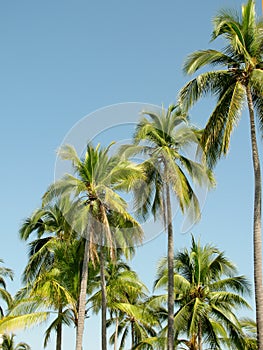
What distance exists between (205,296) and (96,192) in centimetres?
834

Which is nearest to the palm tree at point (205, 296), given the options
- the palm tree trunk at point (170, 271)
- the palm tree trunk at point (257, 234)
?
the palm tree trunk at point (170, 271)

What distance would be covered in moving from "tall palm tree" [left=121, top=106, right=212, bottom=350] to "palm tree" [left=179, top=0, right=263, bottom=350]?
5.37 meters

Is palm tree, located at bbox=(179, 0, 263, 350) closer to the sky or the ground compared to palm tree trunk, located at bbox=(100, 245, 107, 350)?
closer to the sky

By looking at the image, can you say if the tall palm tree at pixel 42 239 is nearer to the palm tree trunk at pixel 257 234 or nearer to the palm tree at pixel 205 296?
the palm tree at pixel 205 296

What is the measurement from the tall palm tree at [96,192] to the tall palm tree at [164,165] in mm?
815

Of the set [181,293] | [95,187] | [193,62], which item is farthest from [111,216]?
[193,62]

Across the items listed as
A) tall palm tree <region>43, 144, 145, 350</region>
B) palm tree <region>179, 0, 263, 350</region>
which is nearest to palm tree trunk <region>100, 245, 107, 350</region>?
tall palm tree <region>43, 144, 145, 350</region>

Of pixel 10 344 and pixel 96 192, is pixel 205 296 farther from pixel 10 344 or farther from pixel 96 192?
pixel 10 344

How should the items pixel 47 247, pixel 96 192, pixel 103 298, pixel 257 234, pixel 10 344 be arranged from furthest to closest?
pixel 10 344, pixel 47 247, pixel 103 298, pixel 96 192, pixel 257 234

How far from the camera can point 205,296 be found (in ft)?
94.0

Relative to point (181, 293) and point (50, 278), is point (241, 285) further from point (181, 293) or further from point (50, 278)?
point (50, 278)

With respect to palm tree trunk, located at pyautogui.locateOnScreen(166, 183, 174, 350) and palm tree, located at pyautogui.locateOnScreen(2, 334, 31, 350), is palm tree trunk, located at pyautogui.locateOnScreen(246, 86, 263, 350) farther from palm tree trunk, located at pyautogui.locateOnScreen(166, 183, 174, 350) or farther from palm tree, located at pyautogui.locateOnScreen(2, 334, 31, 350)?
palm tree, located at pyautogui.locateOnScreen(2, 334, 31, 350)

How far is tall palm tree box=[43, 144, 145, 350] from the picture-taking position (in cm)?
2366

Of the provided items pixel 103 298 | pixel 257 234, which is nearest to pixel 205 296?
pixel 103 298
